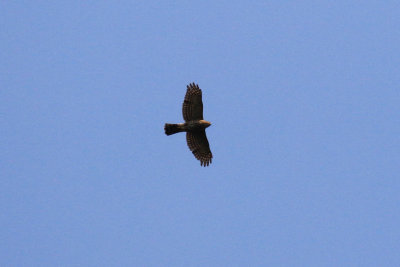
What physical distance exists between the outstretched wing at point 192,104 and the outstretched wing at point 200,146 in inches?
46.3

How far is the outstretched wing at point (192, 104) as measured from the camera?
57.8 m

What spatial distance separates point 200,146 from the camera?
194 feet

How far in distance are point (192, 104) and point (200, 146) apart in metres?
2.88

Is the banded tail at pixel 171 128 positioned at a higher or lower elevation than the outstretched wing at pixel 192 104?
lower

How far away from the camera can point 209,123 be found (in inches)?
2293

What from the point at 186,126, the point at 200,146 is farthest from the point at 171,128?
the point at 200,146

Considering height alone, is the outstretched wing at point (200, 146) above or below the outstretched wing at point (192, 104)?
below

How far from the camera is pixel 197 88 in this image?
57.9 meters

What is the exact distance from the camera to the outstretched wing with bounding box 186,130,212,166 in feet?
193

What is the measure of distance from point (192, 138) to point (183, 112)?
186cm

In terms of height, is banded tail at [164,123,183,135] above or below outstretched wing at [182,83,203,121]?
below

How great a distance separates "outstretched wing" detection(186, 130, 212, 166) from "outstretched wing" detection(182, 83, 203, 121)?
46.3 inches

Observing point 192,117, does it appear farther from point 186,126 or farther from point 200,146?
point 200,146

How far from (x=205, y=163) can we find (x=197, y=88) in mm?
4824
